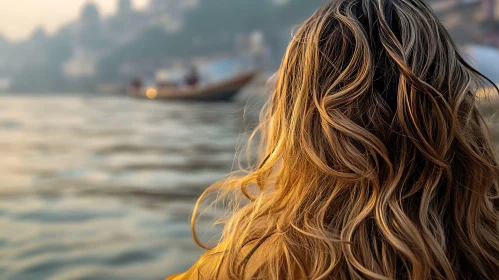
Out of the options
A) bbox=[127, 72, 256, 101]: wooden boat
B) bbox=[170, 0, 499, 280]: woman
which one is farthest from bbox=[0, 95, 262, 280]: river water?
bbox=[127, 72, 256, 101]: wooden boat

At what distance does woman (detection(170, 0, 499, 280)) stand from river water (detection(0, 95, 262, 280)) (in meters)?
0.31

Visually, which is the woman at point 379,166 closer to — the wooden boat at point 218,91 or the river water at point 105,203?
the river water at point 105,203

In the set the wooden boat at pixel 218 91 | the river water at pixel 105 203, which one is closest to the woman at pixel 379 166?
the river water at pixel 105 203

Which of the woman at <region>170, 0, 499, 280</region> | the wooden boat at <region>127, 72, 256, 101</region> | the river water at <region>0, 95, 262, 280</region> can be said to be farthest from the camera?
the wooden boat at <region>127, 72, 256, 101</region>

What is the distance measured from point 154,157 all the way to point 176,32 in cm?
2571

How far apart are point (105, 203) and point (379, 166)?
2.34m

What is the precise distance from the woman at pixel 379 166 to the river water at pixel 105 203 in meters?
0.31

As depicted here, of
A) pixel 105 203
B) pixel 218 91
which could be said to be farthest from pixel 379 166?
pixel 218 91

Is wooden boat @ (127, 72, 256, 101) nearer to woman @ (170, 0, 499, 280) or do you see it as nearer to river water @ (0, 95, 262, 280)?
river water @ (0, 95, 262, 280)

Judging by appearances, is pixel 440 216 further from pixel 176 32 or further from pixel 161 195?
pixel 176 32

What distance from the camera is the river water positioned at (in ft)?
6.33

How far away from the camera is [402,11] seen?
637mm

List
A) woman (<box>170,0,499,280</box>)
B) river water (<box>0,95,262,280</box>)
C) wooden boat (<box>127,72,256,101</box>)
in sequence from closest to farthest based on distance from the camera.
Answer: woman (<box>170,0,499,280</box>) < river water (<box>0,95,262,280</box>) < wooden boat (<box>127,72,256,101</box>)

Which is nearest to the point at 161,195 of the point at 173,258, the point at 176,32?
the point at 173,258
